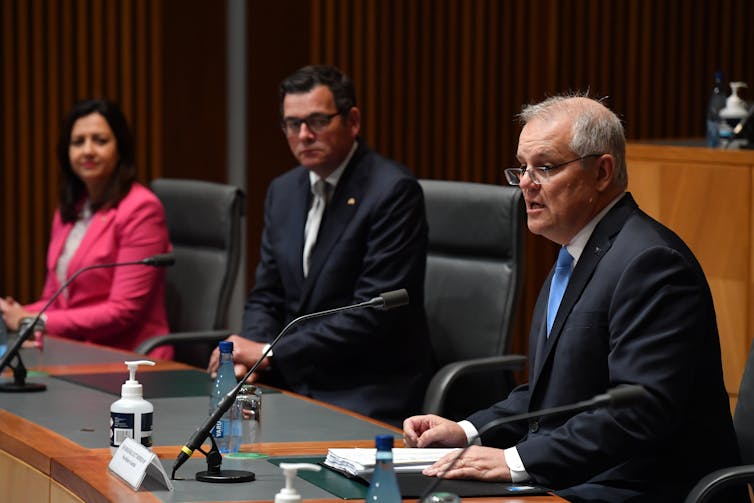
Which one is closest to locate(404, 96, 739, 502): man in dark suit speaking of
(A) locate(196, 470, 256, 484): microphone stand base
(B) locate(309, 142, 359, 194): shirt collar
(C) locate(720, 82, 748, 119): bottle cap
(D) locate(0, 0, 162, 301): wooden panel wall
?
(A) locate(196, 470, 256, 484): microphone stand base

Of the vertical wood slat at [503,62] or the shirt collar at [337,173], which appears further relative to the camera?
the vertical wood slat at [503,62]

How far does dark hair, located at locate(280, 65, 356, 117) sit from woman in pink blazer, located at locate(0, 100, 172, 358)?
90 cm

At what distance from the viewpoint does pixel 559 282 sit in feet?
9.58

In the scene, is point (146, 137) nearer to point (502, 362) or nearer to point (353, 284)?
point (353, 284)

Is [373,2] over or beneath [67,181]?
over

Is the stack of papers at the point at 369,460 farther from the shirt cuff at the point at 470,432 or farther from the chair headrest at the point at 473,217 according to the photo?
the chair headrest at the point at 473,217

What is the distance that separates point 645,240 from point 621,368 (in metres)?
0.26

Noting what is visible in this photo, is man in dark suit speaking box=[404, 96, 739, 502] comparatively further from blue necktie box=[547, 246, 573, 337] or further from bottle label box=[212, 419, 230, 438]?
bottle label box=[212, 419, 230, 438]

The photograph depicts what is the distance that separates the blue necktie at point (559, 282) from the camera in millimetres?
2881

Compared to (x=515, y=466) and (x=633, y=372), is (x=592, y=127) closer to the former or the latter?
(x=633, y=372)

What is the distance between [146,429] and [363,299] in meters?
1.36

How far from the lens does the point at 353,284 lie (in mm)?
4098

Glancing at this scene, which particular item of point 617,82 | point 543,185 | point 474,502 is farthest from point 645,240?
point 617,82

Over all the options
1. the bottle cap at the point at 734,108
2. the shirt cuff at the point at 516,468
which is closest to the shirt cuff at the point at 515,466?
the shirt cuff at the point at 516,468
